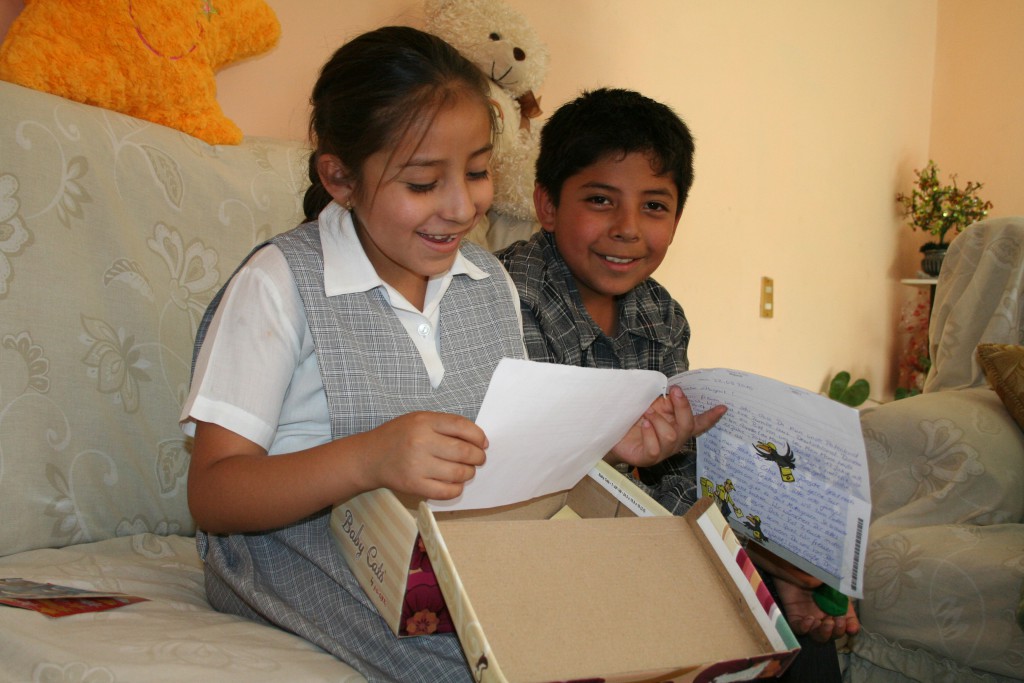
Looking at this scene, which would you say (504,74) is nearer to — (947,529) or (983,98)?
(947,529)

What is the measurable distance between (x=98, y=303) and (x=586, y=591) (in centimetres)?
66

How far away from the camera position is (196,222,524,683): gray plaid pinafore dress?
0.67 meters

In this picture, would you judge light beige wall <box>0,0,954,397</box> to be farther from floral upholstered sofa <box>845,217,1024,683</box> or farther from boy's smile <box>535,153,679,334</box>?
floral upholstered sofa <box>845,217,1024,683</box>

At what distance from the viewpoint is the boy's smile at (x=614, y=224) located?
1.13 m

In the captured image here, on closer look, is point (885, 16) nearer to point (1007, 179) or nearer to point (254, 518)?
point (1007, 179)

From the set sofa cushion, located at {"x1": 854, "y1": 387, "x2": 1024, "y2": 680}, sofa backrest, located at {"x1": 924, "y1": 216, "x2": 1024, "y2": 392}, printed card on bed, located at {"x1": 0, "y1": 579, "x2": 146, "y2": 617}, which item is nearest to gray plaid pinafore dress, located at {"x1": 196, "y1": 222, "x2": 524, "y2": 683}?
printed card on bed, located at {"x1": 0, "y1": 579, "x2": 146, "y2": 617}

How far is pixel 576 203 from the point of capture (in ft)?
3.79

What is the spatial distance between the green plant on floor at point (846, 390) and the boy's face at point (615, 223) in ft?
6.82

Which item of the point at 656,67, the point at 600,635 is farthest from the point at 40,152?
the point at 656,67

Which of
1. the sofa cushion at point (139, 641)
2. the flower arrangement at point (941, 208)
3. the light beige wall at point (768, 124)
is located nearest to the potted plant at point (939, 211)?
the flower arrangement at point (941, 208)

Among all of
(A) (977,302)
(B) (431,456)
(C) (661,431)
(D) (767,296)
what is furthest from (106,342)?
(D) (767,296)

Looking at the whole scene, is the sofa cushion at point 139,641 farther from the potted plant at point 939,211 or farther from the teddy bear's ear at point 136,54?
the potted plant at point 939,211

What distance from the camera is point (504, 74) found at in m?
1.51

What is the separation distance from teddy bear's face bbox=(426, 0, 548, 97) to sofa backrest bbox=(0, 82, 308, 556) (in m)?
0.60
